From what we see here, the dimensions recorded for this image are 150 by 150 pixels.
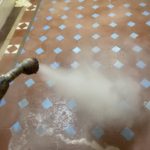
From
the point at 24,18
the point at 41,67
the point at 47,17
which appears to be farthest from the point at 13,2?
the point at 41,67

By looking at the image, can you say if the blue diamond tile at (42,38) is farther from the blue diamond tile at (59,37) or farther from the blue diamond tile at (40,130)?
the blue diamond tile at (40,130)

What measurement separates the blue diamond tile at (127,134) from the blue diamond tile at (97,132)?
0.21 meters

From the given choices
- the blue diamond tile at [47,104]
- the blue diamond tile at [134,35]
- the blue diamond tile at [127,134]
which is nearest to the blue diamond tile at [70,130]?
the blue diamond tile at [47,104]

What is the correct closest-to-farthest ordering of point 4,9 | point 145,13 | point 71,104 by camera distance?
point 71,104
point 145,13
point 4,9

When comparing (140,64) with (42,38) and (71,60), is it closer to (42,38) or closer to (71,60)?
(71,60)

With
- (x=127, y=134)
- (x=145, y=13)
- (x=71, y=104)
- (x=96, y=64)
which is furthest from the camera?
(x=145, y=13)

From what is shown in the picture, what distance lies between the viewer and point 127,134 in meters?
2.25

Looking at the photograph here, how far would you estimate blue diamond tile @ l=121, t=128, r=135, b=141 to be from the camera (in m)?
2.22

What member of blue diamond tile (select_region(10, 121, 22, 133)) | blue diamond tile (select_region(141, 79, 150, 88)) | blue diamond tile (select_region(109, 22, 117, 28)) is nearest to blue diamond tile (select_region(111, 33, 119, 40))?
blue diamond tile (select_region(109, 22, 117, 28))

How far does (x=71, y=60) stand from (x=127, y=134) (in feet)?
4.29

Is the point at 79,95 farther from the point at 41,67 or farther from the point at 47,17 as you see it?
the point at 47,17

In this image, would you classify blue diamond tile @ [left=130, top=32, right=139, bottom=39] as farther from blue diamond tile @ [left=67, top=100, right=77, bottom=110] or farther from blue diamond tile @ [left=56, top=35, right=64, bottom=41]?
blue diamond tile @ [left=67, top=100, right=77, bottom=110]

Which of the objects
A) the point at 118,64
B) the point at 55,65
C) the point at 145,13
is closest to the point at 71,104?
the point at 55,65

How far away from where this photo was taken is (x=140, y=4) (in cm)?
382
